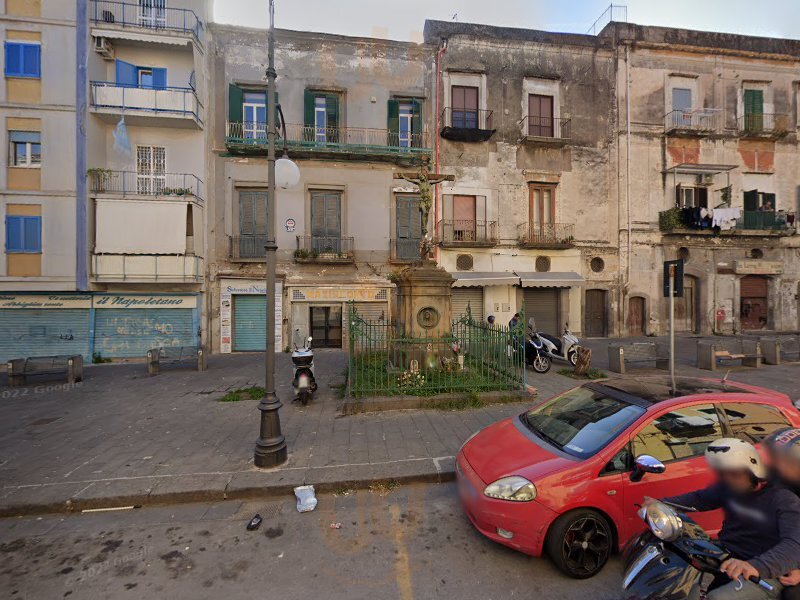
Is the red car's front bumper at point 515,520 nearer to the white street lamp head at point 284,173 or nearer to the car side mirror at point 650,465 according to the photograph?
the car side mirror at point 650,465

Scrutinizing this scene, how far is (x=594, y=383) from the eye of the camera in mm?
3895

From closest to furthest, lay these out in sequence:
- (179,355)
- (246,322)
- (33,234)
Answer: (179,355) → (33,234) → (246,322)

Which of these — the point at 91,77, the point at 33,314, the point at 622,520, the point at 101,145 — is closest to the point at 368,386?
the point at 622,520

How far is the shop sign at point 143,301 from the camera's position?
Result: 1320 cm

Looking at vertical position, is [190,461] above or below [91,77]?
below

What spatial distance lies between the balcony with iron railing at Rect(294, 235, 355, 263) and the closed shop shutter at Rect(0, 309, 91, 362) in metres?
8.13

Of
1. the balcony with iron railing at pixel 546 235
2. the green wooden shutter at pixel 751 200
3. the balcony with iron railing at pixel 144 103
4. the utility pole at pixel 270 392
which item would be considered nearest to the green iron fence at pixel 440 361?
the utility pole at pixel 270 392

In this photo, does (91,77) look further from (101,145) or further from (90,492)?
(90,492)

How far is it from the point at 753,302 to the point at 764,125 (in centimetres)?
898

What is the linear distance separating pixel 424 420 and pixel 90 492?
449 centimetres

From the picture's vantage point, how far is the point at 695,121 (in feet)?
57.1

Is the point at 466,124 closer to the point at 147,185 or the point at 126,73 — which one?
the point at 147,185

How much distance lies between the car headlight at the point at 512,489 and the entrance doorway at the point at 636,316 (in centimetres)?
1739

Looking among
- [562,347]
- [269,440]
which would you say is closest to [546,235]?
[562,347]
